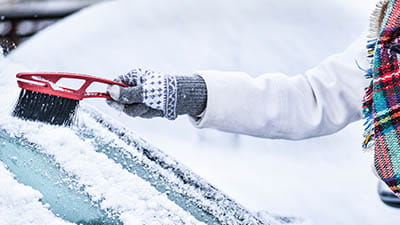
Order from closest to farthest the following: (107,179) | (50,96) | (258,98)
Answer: (107,179) < (50,96) < (258,98)

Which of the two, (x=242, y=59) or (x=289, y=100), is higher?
(x=289, y=100)

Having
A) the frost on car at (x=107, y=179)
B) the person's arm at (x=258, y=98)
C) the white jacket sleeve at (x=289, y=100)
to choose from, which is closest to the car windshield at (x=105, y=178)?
the frost on car at (x=107, y=179)

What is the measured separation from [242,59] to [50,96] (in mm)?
1291

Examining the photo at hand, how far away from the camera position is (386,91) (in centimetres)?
115

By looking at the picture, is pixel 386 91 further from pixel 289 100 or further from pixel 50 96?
pixel 50 96

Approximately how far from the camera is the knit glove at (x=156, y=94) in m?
1.15

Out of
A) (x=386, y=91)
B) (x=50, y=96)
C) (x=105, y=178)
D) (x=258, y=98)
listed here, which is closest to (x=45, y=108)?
(x=50, y=96)

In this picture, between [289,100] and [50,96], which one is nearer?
[50,96]

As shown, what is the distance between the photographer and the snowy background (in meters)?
1.84

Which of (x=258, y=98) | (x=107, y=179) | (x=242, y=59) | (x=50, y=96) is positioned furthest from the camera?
(x=242, y=59)

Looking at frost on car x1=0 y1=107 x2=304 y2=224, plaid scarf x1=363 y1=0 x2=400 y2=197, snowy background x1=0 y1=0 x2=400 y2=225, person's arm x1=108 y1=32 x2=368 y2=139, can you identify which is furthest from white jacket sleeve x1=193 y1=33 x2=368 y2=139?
snowy background x1=0 y1=0 x2=400 y2=225

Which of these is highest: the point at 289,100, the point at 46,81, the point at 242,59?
the point at 46,81

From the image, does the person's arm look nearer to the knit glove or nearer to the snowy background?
the knit glove

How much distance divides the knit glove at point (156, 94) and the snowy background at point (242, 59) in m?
0.52
